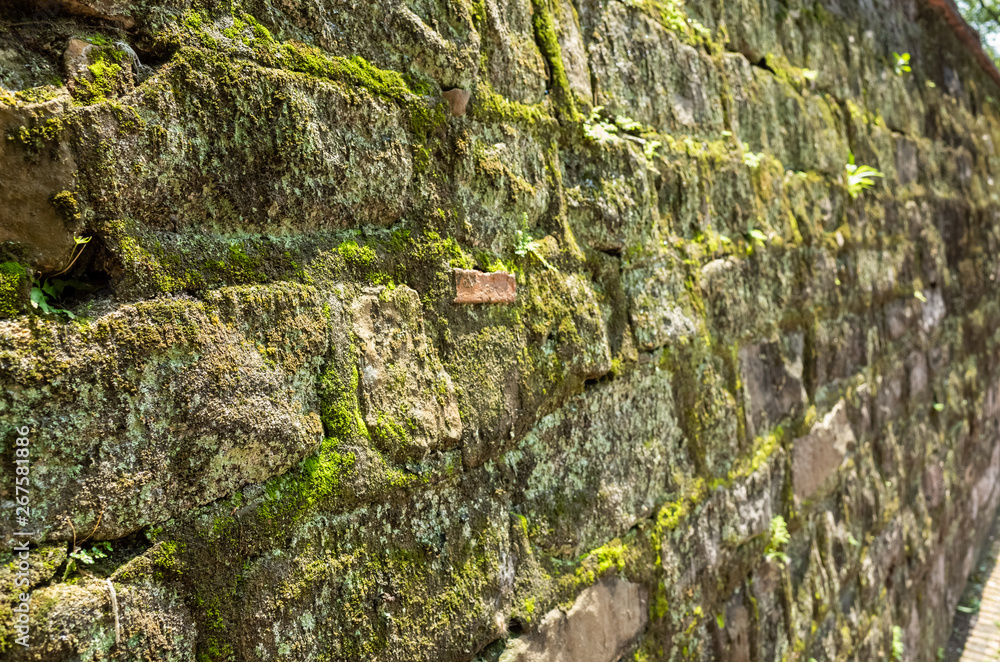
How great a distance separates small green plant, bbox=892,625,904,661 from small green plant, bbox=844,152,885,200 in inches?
84.8

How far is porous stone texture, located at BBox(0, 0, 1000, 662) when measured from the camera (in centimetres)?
88

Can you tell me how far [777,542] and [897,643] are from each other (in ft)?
5.40

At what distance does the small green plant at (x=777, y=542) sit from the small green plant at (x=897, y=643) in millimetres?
1496

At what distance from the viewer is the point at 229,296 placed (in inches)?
39.7

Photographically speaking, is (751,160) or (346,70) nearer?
(346,70)

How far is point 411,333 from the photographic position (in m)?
1.25

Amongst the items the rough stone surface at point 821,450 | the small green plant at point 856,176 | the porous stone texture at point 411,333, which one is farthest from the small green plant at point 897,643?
the small green plant at point 856,176

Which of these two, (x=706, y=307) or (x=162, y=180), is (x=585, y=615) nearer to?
(x=706, y=307)

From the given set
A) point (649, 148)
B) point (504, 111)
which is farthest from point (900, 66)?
point (504, 111)

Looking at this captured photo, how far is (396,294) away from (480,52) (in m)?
0.57

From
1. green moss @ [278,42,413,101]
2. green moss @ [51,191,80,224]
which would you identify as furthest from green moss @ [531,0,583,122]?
green moss @ [51,191,80,224]

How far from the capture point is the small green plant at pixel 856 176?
10.1ft

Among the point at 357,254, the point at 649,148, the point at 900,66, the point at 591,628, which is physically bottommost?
the point at 591,628

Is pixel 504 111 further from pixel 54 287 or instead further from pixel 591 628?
pixel 591 628
